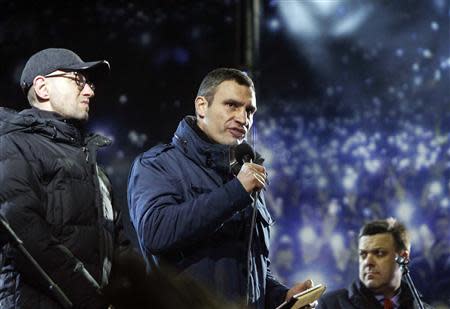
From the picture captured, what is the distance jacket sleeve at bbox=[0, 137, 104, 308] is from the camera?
1.59 m

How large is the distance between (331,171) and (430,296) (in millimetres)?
1074

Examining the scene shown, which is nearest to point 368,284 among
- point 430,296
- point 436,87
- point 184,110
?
point 430,296

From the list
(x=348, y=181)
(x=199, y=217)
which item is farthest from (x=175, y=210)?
(x=348, y=181)

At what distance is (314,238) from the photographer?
457 cm

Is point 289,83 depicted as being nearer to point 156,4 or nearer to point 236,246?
point 156,4

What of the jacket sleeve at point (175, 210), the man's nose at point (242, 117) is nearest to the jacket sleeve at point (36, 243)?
the jacket sleeve at point (175, 210)

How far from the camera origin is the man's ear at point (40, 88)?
6.39ft

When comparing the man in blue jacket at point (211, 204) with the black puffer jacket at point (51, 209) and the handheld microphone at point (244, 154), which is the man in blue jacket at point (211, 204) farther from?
the black puffer jacket at point (51, 209)

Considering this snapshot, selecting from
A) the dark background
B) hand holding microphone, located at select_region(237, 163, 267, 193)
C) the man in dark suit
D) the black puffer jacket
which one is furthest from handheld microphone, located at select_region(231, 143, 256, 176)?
the dark background

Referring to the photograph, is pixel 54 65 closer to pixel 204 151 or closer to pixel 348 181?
pixel 204 151

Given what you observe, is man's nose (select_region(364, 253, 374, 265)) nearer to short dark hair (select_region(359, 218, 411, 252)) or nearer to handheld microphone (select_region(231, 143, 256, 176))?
short dark hair (select_region(359, 218, 411, 252))

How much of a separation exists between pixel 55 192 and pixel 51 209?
0.05 meters

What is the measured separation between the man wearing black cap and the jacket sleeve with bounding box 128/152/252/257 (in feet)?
Result: 0.39

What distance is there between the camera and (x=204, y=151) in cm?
195
